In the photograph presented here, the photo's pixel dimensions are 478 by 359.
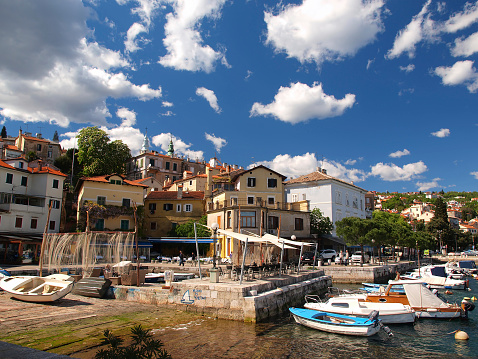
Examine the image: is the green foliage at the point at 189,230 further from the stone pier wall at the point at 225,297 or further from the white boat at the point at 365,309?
the white boat at the point at 365,309

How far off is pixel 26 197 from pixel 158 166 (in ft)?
119

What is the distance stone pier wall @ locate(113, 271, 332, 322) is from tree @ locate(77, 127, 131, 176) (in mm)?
41809

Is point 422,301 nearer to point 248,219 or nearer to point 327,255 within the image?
point 327,255

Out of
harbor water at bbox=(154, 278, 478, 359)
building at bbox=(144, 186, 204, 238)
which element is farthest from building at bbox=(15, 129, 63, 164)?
harbor water at bbox=(154, 278, 478, 359)

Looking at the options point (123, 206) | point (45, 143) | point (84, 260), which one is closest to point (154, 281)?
point (84, 260)

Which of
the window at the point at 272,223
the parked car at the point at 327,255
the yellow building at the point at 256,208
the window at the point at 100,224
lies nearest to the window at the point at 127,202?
the window at the point at 100,224

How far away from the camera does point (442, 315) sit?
1842 cm

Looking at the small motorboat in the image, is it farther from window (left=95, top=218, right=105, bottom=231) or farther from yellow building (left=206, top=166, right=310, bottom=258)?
window (left=95, top=218, right=105, bottom=231)

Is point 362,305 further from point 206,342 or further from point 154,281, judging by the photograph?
point 154,281

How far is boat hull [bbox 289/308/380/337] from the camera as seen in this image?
1452 centimetres

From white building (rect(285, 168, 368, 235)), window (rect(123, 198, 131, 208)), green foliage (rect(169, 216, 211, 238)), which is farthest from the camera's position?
white building (rect(285, 168, 368, 235))

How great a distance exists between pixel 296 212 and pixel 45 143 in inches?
2273

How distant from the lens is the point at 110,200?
4359cm

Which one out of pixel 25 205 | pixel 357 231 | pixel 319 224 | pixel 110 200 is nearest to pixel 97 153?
pixel 110 200
